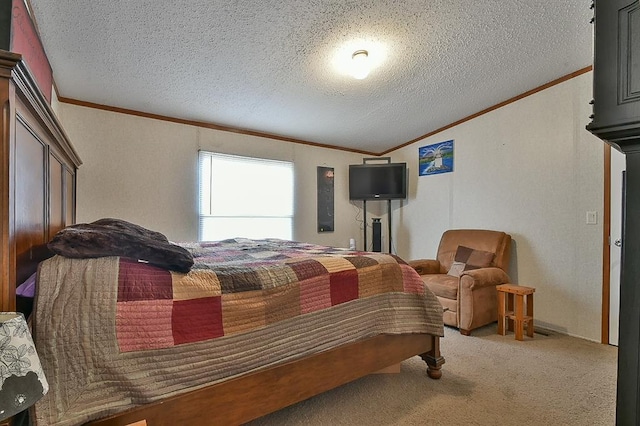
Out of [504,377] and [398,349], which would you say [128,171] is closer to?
[398,349]

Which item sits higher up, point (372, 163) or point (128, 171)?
point (372, 163)

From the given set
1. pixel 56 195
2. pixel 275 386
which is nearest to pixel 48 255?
pixel 56 195

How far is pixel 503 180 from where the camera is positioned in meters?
3.67

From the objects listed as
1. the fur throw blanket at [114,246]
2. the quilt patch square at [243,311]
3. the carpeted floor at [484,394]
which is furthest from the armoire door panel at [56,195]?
the carpeted floor at [484,394]

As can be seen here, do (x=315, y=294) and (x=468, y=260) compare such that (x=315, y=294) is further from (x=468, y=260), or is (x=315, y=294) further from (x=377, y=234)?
(x=377, y=234)

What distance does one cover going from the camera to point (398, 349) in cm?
197

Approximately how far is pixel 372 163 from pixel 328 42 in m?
2.96

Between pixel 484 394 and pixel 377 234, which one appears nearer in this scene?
pixel 484 394

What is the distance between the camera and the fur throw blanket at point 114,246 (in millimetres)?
1147

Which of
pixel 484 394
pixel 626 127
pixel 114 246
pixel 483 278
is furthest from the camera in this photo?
pixel 483 278

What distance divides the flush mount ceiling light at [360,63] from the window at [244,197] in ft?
6.51

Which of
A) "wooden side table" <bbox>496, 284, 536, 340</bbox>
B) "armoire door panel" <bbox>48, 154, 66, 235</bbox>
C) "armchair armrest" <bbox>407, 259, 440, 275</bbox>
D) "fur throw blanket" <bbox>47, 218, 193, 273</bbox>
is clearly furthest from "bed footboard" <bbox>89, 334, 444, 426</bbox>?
"armchair armrest" <bbox>407, 259, 440, 275</bbox>

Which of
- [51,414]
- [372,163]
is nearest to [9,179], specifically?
[51,414]

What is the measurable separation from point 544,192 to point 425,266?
57.3 inches
